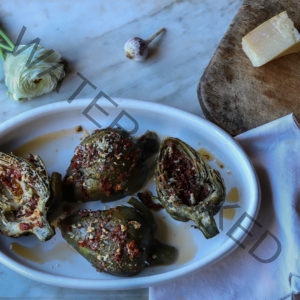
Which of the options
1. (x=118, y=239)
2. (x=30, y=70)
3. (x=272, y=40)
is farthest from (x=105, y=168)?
(x=272, y=40)

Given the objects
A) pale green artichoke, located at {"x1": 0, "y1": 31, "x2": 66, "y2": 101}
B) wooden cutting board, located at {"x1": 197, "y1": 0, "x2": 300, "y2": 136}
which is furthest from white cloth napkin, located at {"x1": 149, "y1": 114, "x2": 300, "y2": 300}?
pale green artichoke, located at {"x1": 0, "y1": 31, "x2": 66, "y2": 101}

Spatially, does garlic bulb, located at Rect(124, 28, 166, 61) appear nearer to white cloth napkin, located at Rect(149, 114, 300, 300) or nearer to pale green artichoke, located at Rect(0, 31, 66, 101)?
pale green artichoke, located at Rect(0, 31, 66, 101)

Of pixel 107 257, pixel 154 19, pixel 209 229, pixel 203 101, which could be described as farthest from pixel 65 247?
pixel 154 19

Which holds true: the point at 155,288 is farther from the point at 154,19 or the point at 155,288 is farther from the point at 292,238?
the point at 154,19

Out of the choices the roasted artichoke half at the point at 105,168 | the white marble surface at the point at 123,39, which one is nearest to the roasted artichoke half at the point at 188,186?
the roasted artichoke half at the point at 105,168

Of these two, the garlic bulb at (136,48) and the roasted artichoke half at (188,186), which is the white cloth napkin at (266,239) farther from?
the garlic bulb at (136,48)
